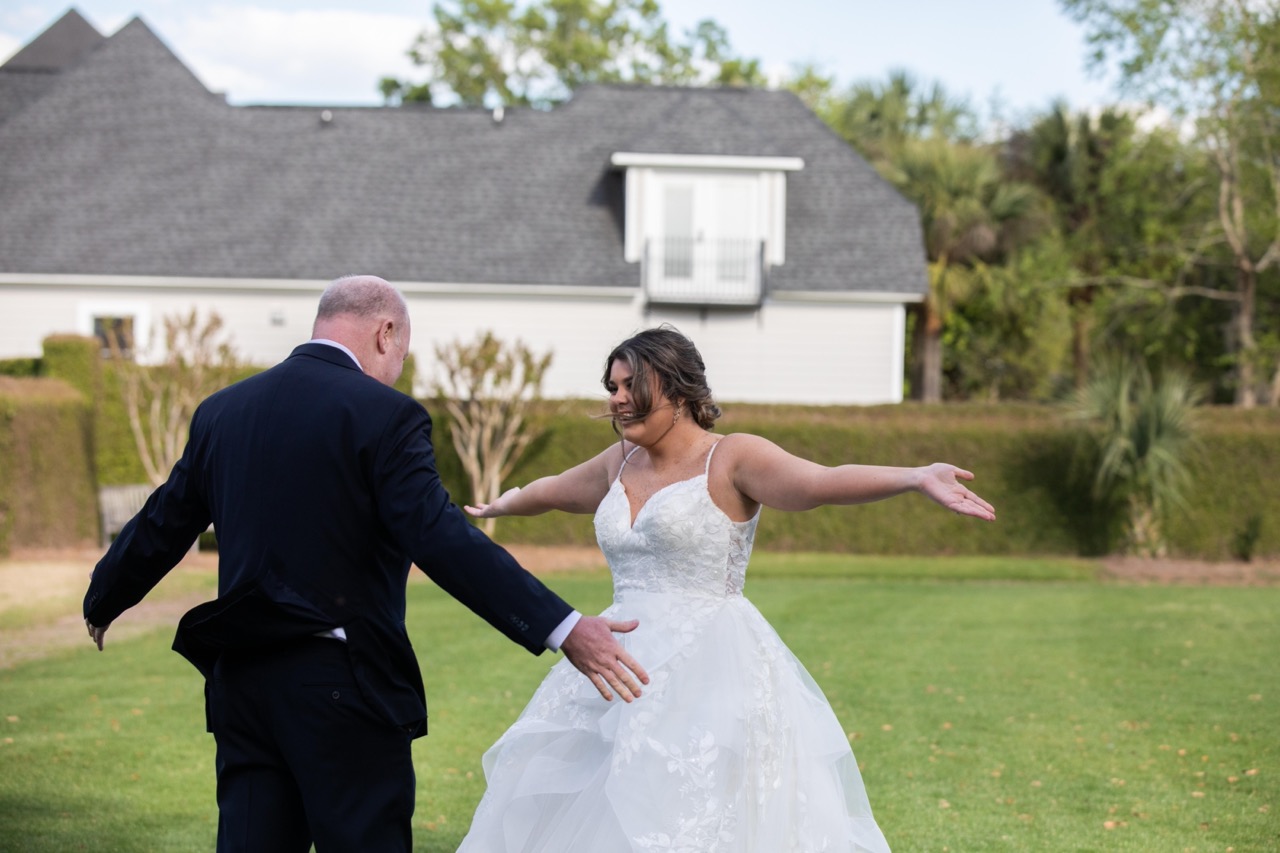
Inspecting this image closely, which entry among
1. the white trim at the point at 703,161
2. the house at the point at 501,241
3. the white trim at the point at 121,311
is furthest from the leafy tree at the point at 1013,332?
the white trim at the point at 121,311

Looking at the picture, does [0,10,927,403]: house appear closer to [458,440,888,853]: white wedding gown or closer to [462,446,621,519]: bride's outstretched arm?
[462,446,621,519]: bride's outstretched arm

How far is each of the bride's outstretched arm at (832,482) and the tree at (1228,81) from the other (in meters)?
26.1

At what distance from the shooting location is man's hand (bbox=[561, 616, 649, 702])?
3975mm

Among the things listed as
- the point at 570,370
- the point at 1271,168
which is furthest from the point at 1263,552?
the point at 570,370

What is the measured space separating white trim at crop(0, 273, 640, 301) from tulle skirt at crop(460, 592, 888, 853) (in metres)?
24.0

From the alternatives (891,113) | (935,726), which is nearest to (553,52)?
(891,113)

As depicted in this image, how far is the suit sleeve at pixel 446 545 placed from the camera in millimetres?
3789

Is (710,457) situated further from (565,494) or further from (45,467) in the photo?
(45,467)

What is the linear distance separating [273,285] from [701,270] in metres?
8.73

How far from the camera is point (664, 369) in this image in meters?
4.70

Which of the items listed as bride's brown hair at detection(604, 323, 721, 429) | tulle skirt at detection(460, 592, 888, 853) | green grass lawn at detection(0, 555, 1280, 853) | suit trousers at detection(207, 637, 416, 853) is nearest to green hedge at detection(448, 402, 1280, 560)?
green grass lawn at detection(0, 555, 1280, 853)

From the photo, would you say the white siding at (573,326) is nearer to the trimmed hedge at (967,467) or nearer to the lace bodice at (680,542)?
the trimmed hedge at (967,467)

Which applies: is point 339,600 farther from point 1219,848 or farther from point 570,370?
point 570,370

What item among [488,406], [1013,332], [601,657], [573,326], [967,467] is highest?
[601,657]
